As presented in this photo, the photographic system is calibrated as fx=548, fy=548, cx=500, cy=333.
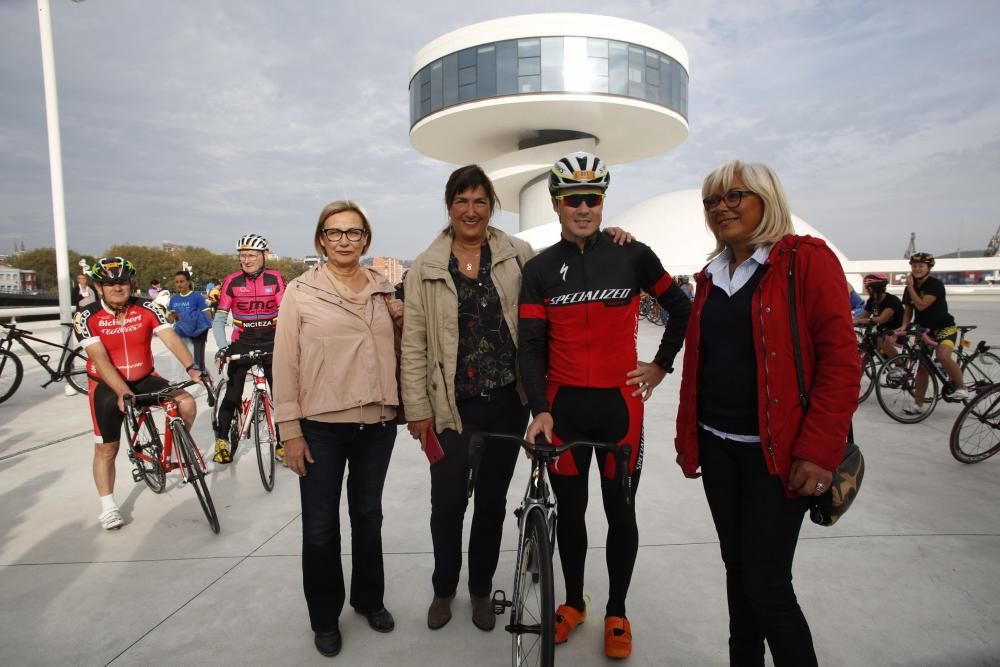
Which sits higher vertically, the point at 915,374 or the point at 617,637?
the point at 915,374

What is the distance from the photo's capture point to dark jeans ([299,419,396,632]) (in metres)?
2.60

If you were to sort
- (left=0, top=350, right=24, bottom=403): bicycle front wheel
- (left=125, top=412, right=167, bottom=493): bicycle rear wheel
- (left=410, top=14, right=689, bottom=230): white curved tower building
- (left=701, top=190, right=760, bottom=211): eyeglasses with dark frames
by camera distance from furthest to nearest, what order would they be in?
(left=410, top=14, right=689, bottom=230): white curved tower building < (left=0, top=350, right=24, bottom=403): bicycle front wheel < (left=125, top=412, right=167, bottom=493): bicycle rear wheel < (left=701, top=190, right=760, bottom=211): eyeglasses with dark frames

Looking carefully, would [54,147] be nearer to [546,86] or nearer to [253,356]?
[253,356]

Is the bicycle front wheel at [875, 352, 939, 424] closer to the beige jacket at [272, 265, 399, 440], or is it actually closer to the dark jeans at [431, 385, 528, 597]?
the dark jeans at [431, 385, 528, 597]

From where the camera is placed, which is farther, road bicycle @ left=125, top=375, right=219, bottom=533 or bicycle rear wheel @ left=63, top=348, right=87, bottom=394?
bicycle rear wheel @ left=63, top=348, right=87, bottom=394

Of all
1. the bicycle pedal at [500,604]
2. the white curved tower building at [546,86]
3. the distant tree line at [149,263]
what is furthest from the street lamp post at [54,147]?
the distant tree line at [149,263]

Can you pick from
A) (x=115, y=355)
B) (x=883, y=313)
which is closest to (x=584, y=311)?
(x=115, y=355)

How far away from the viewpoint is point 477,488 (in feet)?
9.12

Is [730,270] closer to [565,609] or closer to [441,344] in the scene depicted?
[441,344]

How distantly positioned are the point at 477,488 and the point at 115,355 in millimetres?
2996

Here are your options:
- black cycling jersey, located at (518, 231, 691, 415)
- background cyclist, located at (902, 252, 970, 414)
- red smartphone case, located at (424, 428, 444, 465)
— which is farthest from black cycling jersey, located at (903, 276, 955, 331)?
red smartphone case, located at (424, 428, 444, 465)

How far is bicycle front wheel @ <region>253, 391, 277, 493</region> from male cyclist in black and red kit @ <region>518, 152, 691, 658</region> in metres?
3.14

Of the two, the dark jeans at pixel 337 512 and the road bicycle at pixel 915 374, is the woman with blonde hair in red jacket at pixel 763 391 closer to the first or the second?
the dark jeans at pixel 337 512

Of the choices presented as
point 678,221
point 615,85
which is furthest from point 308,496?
point 678,221
